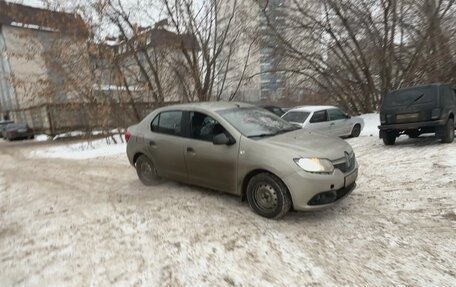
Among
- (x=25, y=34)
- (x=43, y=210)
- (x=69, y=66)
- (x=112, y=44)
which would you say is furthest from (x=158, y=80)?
(x=43, y=210)

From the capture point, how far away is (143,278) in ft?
10.2

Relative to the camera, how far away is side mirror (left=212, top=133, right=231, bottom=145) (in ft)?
15.1

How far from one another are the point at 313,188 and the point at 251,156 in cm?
94

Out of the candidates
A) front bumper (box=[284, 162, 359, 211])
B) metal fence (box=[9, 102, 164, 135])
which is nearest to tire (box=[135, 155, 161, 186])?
front bumper (box=[284, 162, 359, 211])

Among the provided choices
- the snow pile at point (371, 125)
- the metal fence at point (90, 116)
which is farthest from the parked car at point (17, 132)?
the snow pile at point (371, 125)

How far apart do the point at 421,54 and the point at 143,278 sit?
64.4 feet

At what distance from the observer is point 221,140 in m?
4.59

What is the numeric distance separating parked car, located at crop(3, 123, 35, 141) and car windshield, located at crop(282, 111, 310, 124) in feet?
72.3

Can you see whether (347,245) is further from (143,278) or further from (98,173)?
(98,173)

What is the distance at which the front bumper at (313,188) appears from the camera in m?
3.99

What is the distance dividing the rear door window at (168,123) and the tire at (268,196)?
1735 mm

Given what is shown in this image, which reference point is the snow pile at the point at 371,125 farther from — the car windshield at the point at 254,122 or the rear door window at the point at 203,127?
the rear door window at the point at 203,127

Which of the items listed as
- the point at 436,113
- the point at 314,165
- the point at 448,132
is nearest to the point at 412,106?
the point at 436,113

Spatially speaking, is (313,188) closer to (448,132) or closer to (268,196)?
(268,196)
